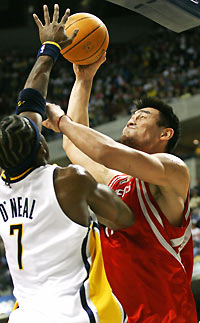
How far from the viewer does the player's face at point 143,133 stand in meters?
3.29

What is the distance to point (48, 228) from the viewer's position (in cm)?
227

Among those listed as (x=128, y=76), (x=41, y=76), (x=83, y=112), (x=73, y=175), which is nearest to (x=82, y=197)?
(x=73, y=175)

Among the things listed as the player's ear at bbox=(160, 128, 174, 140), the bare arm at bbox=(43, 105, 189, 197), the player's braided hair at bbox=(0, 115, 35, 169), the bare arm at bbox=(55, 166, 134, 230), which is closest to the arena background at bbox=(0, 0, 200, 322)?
the player's ear at bbox=(160, 128, 174, 140)

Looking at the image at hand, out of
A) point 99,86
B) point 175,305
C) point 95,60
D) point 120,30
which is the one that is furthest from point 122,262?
point 120,30

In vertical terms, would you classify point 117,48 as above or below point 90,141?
below

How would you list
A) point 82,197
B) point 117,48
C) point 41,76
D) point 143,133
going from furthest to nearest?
point 117,48
point 143,133
point 41,76
point 82,197

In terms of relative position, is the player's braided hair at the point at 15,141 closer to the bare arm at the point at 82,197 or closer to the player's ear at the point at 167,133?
the bare arm at the point at 82,197

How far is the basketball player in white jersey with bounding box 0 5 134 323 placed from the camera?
7.32 feet

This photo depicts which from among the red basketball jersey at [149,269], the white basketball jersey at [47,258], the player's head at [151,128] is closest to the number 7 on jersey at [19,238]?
the white basketball jersey at [47,258]

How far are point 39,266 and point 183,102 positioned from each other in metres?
12.6

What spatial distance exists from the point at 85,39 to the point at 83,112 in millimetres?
510

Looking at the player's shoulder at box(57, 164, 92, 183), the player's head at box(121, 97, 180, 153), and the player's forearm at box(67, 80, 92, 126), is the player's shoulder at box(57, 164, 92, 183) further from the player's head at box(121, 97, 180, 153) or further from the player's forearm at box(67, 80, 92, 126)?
the player's forearm at box(67, 80, 92, 126)

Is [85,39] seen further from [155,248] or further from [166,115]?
[155,248]

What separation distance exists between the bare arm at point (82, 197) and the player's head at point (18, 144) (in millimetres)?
154
